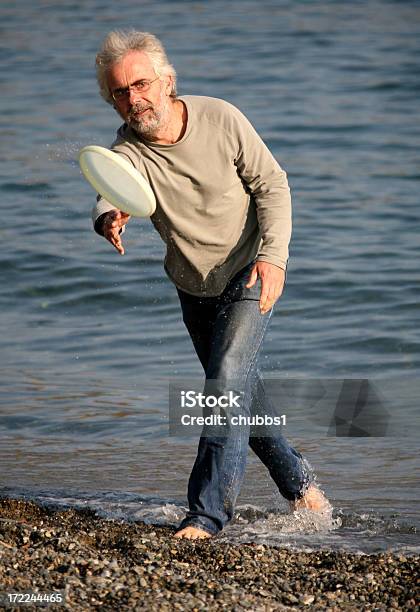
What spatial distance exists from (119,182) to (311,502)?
1.81m

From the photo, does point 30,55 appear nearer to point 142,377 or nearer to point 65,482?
A: point 142,377

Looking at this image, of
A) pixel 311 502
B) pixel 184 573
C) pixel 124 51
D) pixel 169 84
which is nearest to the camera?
pixel 184 573

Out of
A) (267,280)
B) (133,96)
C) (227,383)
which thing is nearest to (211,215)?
(267,280)

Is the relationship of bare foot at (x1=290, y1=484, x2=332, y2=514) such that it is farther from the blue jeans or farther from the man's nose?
the man's nose

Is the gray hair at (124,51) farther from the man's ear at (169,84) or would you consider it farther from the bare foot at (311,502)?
the bare foot at (311,502)

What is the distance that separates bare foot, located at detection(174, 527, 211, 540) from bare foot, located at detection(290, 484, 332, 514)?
71 cm

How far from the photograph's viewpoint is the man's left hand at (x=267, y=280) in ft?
15.9

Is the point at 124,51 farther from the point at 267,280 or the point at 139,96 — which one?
the point at 267,280

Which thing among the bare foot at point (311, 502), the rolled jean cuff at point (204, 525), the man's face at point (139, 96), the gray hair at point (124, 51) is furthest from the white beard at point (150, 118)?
the bare foot at point (311, 502)

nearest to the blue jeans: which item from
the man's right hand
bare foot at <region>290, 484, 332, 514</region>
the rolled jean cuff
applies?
the rolled jean cuff

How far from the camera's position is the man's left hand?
4.84m

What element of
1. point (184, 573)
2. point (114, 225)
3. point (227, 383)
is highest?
point (114, 225)

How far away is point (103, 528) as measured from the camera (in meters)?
5.24

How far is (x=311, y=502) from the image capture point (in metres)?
5.59
